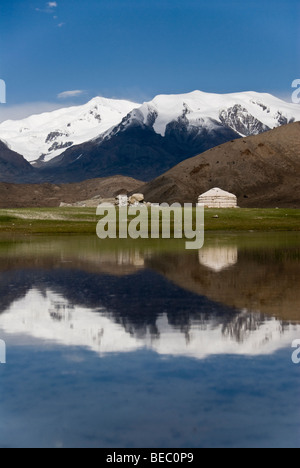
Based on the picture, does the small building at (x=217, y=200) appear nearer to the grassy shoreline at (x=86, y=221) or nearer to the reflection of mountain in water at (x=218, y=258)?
Result: the grassy shoreline at (x=86, y=221)

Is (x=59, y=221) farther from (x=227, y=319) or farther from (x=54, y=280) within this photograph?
(x=227, y=319)

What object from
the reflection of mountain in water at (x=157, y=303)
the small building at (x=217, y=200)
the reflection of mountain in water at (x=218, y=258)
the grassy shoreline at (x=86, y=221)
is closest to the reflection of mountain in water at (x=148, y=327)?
the reflection of mountain in water at (x=157, y=303)

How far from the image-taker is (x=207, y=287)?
83.5 ft

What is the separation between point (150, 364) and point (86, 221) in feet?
293

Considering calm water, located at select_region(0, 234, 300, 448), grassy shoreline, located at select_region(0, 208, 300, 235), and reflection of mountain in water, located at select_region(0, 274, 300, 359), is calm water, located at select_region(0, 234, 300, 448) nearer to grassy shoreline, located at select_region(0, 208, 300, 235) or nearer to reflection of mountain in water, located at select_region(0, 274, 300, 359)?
reflection of mountain in water, located at select_region(0, 274, 300, 359)

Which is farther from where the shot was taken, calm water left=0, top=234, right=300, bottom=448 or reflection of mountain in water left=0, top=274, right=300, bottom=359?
reflection of mountain in water left=0, top=274, right=300, bottom=359

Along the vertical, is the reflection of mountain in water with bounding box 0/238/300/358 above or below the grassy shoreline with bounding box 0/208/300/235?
below

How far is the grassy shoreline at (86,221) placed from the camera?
86.6 meters

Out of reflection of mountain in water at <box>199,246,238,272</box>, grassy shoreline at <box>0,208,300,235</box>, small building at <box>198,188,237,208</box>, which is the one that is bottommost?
reflection of mountain in water at <box>199,246,238,272</box>

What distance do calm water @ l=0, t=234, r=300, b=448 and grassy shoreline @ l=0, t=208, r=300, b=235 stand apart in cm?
5759

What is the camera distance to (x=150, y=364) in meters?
13.5

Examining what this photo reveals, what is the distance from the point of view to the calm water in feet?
32.9

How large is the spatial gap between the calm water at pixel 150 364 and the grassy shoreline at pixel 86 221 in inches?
2267

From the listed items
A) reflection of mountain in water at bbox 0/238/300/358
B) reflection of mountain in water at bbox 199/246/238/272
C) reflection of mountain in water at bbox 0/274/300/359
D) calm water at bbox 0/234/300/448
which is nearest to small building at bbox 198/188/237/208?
reflection of mountain in water at bbox 199/246/238/272
